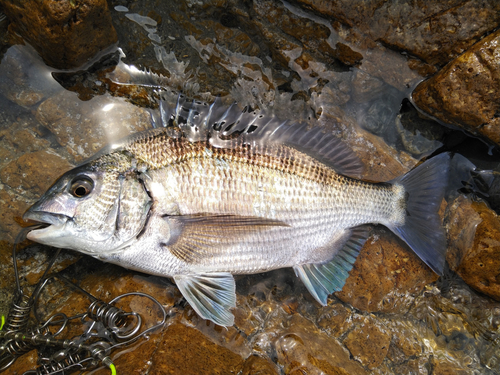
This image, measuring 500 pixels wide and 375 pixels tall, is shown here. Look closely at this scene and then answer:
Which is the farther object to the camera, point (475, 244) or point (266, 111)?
point (266, 111)

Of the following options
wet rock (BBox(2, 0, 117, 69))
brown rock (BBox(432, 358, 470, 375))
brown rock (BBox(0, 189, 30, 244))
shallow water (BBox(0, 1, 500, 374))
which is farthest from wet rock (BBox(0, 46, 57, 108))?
brown rock (BBox(432, 358, 470, 375))

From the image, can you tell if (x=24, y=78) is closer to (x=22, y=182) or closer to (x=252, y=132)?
(x=22, y=182)

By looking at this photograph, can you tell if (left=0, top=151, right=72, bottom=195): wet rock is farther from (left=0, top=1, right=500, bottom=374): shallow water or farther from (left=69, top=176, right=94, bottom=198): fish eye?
(left=69, top=176, right=94, bottom=198): fish eye

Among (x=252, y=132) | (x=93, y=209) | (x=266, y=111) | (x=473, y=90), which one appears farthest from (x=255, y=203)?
(x=473, y=90)

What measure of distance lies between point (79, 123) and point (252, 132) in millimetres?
1342

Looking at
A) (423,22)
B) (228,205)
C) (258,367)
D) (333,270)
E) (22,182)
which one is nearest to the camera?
(258,367)

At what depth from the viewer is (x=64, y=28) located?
2195 mm

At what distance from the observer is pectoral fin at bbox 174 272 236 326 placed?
2236 millimetres

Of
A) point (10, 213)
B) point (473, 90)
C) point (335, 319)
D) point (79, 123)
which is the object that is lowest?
point (10, 213)

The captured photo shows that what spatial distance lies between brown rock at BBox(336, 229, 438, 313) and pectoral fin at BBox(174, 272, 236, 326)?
931 millimetres

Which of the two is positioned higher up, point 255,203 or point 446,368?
point 255,203

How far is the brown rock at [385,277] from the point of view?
264cm

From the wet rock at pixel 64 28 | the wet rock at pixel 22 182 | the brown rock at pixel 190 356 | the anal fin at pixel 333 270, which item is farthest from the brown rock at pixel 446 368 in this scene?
the wet rock at pixel 64 28

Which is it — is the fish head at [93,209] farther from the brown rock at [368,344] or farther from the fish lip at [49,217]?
the brown rock at [368,344]
